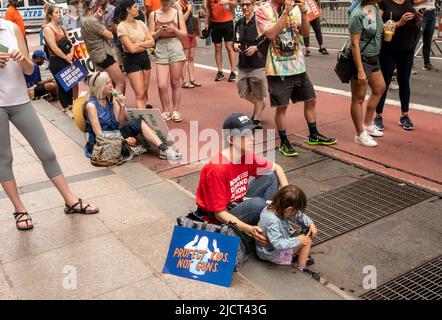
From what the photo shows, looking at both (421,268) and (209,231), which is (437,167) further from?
(209,231)

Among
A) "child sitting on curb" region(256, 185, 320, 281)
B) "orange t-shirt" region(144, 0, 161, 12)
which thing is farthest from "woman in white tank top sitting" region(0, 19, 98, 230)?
"orange t-shirt" region(144, 0, 161, 12)

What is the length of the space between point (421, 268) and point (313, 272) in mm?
749

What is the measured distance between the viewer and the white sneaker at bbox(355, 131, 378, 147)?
613cm

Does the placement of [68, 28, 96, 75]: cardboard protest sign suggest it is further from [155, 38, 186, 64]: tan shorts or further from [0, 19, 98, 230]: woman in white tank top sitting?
[0, 19, 98, 230]: woman in white tank top sitting

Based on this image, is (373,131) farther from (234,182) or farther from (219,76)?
(219,76)

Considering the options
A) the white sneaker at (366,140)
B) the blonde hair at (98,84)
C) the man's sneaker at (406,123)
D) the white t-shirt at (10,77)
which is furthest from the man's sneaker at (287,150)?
the white t-shirt at (10,77)

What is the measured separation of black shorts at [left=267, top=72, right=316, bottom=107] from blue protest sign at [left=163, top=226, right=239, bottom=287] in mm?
2737

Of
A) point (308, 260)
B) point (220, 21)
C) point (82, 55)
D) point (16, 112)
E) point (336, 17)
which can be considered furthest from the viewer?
point (336, 17)

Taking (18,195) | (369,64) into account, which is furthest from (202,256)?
Result: (369,64)

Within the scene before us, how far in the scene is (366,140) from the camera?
615cm

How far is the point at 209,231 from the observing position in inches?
143

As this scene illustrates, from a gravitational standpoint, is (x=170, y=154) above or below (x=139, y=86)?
below

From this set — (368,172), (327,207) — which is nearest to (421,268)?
(327,207)

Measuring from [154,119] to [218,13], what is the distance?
4.59m
